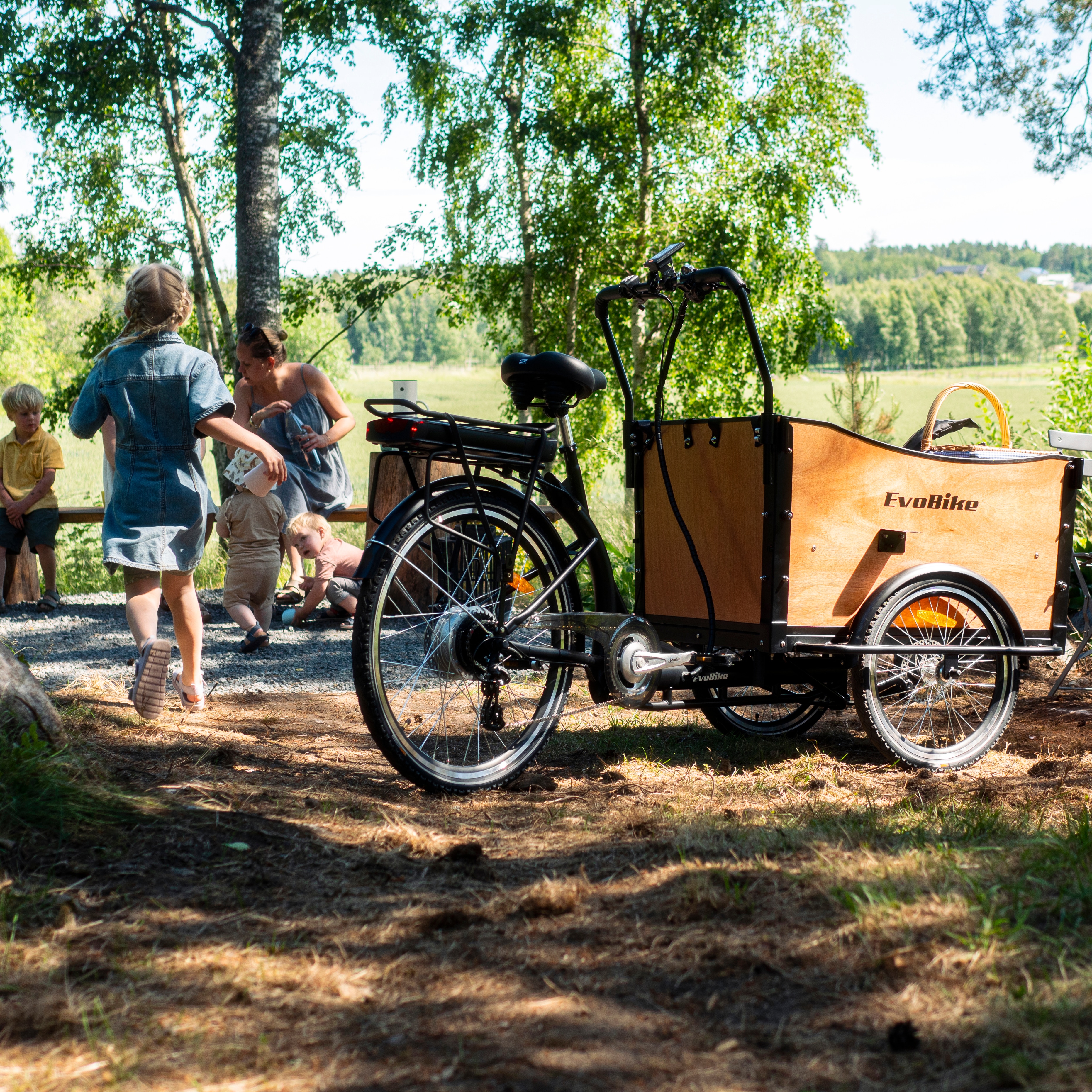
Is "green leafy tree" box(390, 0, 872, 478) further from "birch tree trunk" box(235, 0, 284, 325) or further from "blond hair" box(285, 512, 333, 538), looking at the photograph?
"blond hair" box(285, 512, 333, 538)

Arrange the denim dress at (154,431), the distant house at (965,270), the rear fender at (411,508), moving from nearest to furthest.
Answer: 1. the rear fender at (411,508)
2. the denim dress at (154,431)
3. the distant house at (965,270)

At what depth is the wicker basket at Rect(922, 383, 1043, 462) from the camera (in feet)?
14.4

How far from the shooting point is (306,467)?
684 centimetres

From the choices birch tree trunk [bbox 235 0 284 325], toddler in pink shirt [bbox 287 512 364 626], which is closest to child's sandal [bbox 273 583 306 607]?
toddler in pink shirt [bbox 287 512 364 626]

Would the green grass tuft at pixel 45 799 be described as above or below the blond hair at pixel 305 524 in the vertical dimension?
below

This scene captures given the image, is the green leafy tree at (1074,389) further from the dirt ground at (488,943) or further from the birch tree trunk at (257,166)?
the birch tree trunk at (257,166)

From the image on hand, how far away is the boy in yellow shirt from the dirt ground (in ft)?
18.8

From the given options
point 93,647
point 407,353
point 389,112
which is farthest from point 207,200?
point 407,353

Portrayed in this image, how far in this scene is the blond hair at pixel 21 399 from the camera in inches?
354

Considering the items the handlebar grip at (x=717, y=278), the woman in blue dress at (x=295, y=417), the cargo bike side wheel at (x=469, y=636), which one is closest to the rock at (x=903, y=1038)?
the cargo bike side wheel at (x=469, y=636)

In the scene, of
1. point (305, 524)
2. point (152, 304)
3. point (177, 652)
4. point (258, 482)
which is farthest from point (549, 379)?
point (177, 652)

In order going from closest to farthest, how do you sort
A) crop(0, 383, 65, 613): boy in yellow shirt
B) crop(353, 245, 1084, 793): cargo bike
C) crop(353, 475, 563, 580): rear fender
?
crop(353, 475, 563, 580): rear fender
crop(353, 245, 1084, 793): cargo bike
crop(0, 383, 65, 613): boy in yellow shirt

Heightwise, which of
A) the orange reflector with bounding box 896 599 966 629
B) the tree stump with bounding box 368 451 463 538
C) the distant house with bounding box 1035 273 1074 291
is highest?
the distant house with bounding box 1035 273 1074 291

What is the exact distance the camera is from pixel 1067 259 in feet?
623
